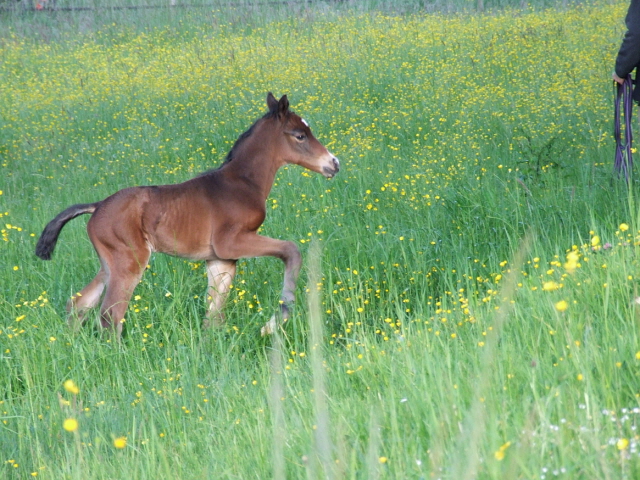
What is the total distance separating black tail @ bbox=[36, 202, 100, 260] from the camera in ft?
18.6

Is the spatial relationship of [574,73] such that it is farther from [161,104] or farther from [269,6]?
[269,6]

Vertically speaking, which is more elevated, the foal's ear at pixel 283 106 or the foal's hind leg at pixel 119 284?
the foal's ear at pixel 283 106

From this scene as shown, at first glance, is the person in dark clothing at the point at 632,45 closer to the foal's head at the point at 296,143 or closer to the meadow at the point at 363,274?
the meadow at the point at 363,274

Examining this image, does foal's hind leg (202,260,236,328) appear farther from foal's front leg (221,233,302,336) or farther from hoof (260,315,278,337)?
hoof (260,315,278,337)

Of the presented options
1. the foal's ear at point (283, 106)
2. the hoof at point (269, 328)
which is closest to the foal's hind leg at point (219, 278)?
the hoof at point (269, 328)

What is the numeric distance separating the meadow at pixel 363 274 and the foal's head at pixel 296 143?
631mm

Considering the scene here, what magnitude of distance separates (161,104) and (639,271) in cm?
999

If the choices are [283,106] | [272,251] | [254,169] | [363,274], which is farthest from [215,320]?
[283,106]

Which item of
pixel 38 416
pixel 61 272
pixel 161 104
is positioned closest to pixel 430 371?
pixel 38 416

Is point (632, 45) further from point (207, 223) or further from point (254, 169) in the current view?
point (207, 223)

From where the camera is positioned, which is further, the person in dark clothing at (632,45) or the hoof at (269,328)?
the person in dark clothing at (632,45)

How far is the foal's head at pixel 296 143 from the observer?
245 inches

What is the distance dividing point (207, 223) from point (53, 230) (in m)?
1.07

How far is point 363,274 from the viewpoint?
19.2 ft
